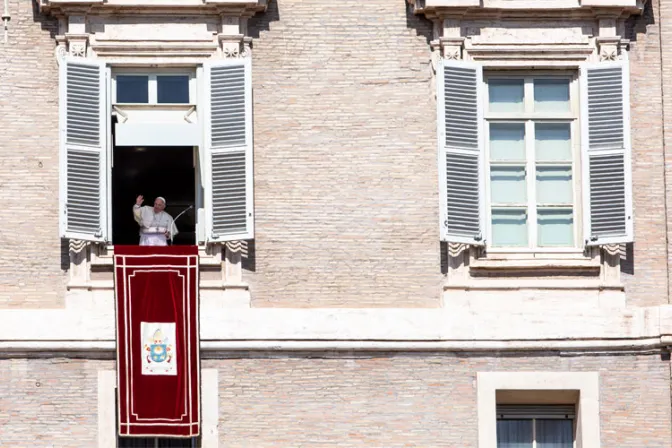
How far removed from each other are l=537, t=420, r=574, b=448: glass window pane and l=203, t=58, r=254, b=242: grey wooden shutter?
4060mm

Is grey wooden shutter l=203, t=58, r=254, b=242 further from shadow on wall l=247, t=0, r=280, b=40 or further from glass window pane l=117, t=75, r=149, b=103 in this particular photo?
glass window pane l=117, t=75, r=149, b=103

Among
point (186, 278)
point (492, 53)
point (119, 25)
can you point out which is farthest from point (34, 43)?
point (492, 53)

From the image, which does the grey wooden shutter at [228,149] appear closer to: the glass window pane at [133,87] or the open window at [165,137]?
the open window at [165,137]

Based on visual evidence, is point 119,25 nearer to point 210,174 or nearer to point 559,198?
point 210,174

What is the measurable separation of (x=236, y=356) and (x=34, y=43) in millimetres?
4361

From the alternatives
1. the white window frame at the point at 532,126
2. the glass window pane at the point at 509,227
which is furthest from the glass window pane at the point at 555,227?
the glass window pane at the point at 509,227

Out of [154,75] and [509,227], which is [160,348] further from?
[509,227]

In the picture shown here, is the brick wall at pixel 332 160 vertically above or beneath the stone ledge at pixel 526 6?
beneath

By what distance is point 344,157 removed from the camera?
3216 cm

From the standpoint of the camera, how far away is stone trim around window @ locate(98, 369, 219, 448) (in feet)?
103

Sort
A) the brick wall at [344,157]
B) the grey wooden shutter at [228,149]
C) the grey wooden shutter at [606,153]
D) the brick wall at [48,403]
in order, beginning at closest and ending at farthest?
1. the brick wall at [48,403]
2. the grey wooden shutter at [228,149]
3. the brick wall at [344,157]
4. the grey wooden shutter at [606,153]

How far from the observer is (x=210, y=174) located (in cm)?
3194

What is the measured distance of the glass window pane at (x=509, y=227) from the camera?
32312 mm

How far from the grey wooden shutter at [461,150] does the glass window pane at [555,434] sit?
2.25 metres
